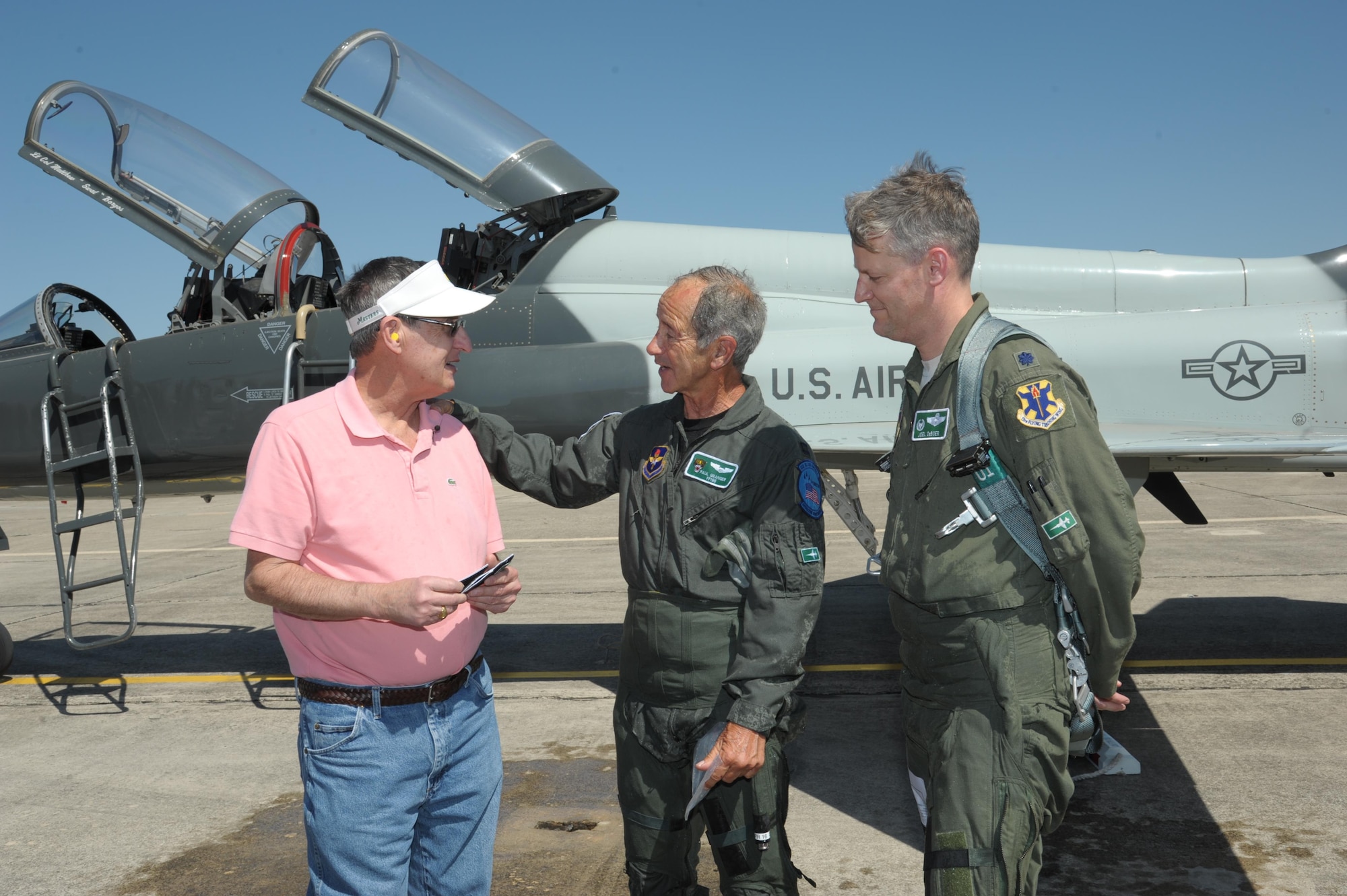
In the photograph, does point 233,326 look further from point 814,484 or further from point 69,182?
point 814,484

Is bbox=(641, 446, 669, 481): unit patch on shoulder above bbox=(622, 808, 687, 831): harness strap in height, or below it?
above

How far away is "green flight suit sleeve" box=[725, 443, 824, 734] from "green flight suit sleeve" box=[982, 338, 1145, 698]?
0.62 metres

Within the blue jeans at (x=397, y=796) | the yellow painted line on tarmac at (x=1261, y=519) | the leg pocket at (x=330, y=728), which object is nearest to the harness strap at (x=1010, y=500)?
the blue jeans at (x=397, y=796)

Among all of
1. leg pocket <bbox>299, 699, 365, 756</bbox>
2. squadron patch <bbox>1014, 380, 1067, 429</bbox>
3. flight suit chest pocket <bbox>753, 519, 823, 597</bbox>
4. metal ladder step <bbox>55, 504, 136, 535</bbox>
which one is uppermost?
squadron patch <bbox>1014, 380, 1067, 429</bbox>

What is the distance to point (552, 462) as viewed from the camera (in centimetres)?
308

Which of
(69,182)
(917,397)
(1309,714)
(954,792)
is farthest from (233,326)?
(1309,714)

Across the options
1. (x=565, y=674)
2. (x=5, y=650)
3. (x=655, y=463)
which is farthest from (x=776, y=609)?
(x=5, y=650)

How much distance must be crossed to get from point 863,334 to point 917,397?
3.90 meters

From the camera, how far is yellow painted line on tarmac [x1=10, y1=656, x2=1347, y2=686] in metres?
6.49

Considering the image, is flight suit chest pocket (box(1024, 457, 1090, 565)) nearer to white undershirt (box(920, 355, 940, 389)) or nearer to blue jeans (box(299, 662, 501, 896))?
white undershirt (box(920, 355, 940, 389))

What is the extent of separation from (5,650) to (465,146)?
16.3 feet

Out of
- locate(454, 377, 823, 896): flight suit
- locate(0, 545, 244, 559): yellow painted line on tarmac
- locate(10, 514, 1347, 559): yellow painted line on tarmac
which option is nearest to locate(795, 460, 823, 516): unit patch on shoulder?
locate(454, 377, 823, 896): flight suit

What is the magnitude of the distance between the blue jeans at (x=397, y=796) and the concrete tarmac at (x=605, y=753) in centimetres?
139

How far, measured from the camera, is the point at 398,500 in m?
2.31
